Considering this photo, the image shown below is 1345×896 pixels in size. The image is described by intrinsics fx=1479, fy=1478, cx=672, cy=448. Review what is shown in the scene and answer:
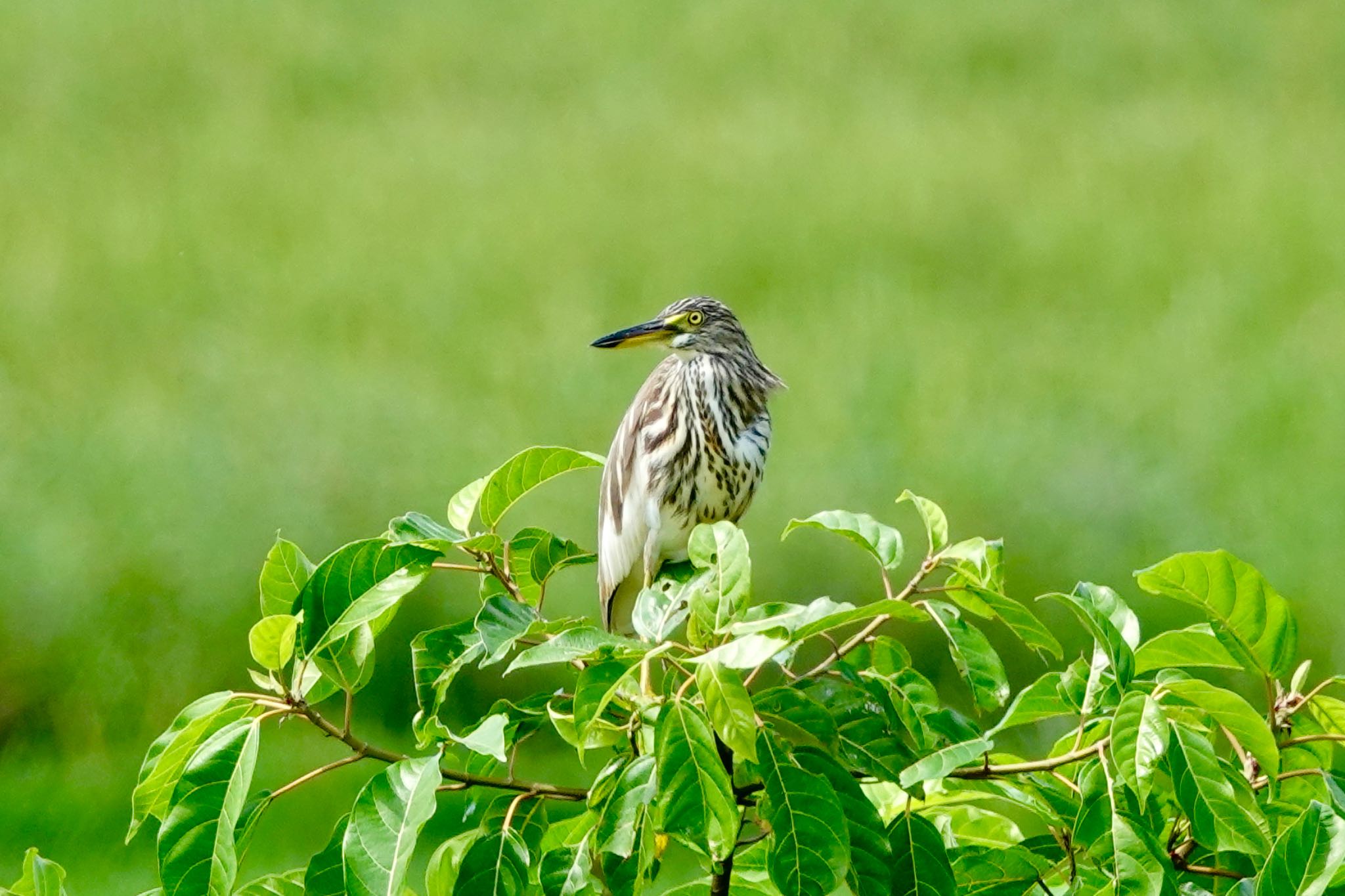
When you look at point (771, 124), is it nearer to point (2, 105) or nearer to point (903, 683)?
point (2, 105)

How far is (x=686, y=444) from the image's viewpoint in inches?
66.7

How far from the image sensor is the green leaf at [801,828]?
30.1 inches

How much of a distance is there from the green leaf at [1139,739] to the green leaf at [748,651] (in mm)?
173

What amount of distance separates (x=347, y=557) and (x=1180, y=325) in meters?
2.98

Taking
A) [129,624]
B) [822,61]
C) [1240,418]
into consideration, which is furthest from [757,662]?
[822,61]

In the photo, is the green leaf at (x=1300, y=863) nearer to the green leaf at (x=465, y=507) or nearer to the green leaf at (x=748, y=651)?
the green leaf at (x=748, y=651)

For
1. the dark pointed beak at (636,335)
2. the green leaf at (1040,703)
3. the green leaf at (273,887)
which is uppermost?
the dark pointed beak at (636,335)

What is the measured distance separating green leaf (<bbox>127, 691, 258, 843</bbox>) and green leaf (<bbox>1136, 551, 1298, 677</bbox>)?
0.50 m

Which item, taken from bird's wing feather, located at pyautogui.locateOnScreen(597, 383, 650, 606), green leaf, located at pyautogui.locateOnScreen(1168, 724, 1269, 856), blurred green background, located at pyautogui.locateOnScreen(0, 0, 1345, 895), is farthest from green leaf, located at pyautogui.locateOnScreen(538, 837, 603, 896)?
blurred green background, located at pyautogui.locateOnScreen(0, 0, 1345, 895)

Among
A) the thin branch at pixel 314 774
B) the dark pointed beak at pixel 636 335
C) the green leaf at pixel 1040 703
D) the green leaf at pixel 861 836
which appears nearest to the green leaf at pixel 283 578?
the thin branch at pixel 314 774

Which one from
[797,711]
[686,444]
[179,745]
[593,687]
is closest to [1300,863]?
[797,711]

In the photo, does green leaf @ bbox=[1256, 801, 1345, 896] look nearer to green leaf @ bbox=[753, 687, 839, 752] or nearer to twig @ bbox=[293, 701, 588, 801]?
green leaf @ bbox=[753, 687, 839, 752]

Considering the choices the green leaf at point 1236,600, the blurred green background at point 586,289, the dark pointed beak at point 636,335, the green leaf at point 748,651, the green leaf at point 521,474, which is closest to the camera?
the green leaf at point 748,651

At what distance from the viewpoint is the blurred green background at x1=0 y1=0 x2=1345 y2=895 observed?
2.77 metres
